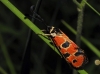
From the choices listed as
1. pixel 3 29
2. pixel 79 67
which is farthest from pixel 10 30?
pixel 79 67

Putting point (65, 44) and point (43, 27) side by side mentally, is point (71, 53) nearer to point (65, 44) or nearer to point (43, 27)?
point (65, 44)

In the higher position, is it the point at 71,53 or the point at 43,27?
the point at 71,53

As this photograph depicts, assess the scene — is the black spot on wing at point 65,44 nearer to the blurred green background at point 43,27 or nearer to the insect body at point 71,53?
the insect body at point 71,53

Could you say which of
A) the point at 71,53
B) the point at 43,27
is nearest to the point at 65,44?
the point at 71,53

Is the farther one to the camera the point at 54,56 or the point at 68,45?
the point at 54,56

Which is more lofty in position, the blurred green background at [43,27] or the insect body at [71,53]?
the insect body at [71,53]

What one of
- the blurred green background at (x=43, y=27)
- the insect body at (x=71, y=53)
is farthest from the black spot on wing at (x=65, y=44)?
the blurred green background at (x=43, y=27)

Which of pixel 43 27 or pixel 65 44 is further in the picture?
pixel 43 27

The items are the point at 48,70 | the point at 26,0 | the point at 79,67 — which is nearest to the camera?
the point at 79,67

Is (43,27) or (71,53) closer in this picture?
(71,53)

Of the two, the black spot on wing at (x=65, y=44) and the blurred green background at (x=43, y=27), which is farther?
the blurred green background at (x=43, y=27)

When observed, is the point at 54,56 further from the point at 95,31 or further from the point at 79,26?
the point at 79,26
